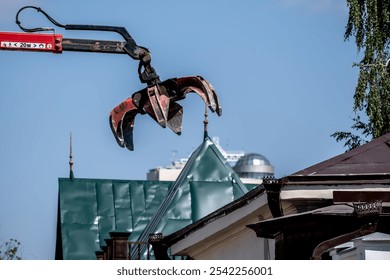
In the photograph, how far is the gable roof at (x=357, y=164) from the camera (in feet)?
62.6

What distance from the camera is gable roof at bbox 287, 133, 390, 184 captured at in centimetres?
1908

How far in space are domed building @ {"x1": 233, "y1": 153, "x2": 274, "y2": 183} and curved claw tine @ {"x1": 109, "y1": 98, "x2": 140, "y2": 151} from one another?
158784 millimetres

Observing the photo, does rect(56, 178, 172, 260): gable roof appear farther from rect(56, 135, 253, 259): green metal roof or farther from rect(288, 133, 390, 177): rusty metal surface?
rect(288, 133, 390, 177): rusty metal surface

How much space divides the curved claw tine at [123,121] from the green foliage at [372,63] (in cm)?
2253

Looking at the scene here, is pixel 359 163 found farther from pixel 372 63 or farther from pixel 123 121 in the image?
pixel 372 63

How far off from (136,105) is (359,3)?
25414 millimetres

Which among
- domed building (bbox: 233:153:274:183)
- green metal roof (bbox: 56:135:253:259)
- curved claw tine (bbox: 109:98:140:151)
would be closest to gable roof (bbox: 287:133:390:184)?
curved claw tine (bbox: 109:98:140:151)

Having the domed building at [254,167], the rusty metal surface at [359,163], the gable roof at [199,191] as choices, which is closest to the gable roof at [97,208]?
the gable roof at [199,191]

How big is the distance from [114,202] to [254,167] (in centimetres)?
13015

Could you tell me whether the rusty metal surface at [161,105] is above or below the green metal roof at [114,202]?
below

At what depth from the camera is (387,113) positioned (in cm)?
3644

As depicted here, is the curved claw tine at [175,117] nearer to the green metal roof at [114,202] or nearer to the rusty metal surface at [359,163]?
the rusty metal surface at [359,163]
